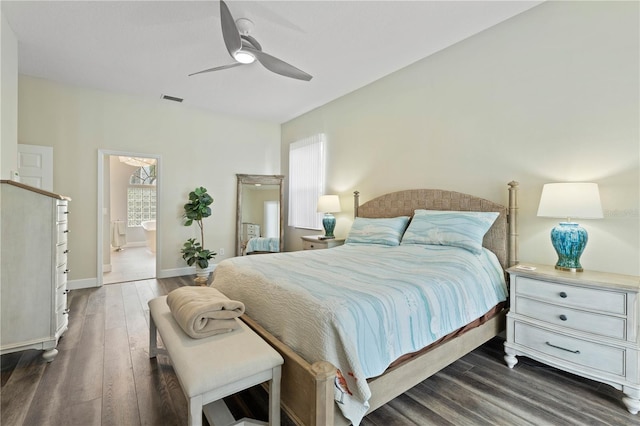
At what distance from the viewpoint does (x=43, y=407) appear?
1710 millimetres

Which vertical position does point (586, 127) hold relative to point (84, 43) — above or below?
below

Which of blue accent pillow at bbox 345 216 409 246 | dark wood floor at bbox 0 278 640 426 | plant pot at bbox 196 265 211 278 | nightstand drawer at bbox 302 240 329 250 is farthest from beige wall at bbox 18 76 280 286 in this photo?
blue accent pillow at bbox 345 216 409 246

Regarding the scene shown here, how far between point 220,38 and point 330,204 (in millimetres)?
2386

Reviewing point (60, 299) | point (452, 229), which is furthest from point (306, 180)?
point (60, 299)

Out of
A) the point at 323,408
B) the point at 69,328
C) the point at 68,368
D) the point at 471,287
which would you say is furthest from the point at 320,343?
the point at 69,328

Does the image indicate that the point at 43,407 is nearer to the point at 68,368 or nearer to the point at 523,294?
the point at 68,368

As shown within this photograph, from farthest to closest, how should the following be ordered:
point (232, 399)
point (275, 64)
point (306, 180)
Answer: point (306, 180) → point (275, 64) → point (232, 399)

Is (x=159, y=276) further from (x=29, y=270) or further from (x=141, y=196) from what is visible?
(x=141, y=196)

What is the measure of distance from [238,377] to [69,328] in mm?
2578

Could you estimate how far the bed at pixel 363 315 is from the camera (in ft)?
4.39

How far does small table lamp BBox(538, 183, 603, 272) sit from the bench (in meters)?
2.14

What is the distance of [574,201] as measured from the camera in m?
2.04

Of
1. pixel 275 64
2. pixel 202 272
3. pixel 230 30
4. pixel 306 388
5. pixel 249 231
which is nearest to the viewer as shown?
pixel 306 388

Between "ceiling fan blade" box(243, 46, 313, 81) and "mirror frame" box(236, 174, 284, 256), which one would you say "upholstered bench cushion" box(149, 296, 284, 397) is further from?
"mirror frame" box(236, 174, 284, 256)
